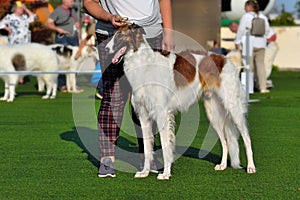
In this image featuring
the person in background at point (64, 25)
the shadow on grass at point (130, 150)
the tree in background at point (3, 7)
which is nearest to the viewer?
the shadow on grass at point (130, 150)

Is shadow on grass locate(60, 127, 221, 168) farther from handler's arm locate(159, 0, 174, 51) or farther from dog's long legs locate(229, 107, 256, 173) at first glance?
handler's arm locate(159, 0, 174, 51)

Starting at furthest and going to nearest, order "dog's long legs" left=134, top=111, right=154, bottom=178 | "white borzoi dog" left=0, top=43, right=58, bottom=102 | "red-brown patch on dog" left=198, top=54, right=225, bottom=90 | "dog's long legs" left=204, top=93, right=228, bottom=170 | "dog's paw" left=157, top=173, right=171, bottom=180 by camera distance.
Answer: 1. "white borzoi dog" left=0, top=43, right=58, bottom=102
2. "dog's long legs" left=204, top=93, right=228, bottom=170
3. "red-brown patch on dog" left=198, top=54, right=225, bottom=90
4. "dog's long legs" left=134, top=111, right=154, bottom=178
5. "dog's paw" left=157, top=173, right=171, bottom=180

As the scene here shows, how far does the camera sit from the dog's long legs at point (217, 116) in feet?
23.3

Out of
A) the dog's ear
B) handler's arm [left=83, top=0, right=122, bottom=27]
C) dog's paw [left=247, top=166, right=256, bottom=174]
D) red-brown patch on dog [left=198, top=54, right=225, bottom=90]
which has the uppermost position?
handler's arm [left=83, top=0, right=122, bottom=27]

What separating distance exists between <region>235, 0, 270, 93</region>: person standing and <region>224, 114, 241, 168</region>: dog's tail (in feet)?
28.8

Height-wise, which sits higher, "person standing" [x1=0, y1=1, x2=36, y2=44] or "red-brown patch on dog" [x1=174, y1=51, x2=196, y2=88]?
"red-brown patch on dog" [x1=174, y1=51, x2=196, y2=88]

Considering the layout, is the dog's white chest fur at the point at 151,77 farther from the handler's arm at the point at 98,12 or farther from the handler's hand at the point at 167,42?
the handler's arm at the point at 98,12

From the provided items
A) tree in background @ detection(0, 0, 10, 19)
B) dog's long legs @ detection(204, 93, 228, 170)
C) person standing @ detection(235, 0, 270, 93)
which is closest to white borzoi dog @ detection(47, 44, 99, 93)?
person standing @ detection(235, 0, 270, 93)

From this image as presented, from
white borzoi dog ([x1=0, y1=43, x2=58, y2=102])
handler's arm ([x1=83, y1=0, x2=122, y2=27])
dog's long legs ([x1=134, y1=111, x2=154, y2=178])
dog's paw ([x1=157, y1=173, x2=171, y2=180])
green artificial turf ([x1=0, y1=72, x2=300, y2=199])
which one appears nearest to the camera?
green artificial turf ([x1=0, y1=72, x2=300, y2=199])

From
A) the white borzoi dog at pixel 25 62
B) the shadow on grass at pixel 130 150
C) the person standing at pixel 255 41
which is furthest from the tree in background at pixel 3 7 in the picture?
the shadow on grass at pixel 130 150

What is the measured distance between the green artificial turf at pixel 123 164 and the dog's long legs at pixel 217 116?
0.15 m

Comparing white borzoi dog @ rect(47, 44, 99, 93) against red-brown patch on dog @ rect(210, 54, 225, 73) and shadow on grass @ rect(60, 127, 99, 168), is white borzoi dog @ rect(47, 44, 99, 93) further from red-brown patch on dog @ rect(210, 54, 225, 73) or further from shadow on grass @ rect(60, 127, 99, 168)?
red-brown patch on dog @ rect(210, 54, 225, 73)

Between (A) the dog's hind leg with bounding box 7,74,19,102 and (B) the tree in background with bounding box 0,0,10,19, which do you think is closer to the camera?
(A) the dog's hind leg with bounding box 7,74,19,102

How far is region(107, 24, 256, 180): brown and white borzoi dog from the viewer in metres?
6.29
